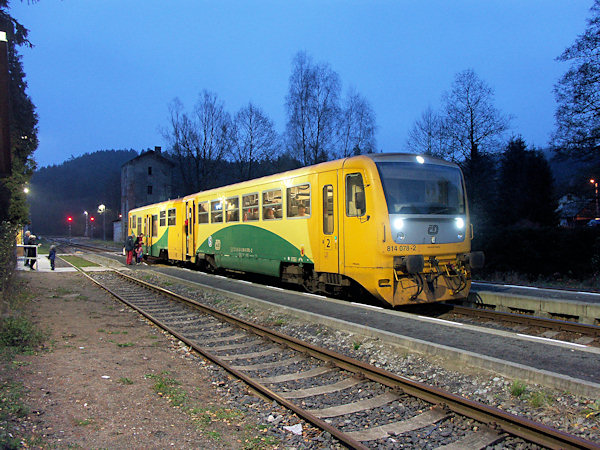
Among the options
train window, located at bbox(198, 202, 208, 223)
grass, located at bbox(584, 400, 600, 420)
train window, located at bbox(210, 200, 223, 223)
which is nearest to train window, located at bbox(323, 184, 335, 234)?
grass, located at bbox(584, 400, 600, 420)

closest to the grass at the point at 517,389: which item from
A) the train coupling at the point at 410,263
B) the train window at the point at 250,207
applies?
the train coupling at the point at 410,263

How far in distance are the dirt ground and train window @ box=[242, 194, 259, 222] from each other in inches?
209

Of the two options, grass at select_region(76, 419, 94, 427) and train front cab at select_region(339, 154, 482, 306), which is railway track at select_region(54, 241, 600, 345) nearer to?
train front cab at select_region(339, 154, 482, 306)

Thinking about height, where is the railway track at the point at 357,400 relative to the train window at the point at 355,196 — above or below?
below

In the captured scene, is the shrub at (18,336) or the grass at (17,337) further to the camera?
the shrub at (18,336)

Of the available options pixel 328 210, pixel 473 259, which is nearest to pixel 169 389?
pixel 328 210

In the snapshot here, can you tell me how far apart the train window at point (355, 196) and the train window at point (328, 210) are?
1.91 ft

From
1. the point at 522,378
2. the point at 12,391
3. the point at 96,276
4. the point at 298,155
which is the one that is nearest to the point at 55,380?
the point at 12,391

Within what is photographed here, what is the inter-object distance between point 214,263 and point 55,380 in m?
11.6

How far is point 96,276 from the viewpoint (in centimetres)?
1916

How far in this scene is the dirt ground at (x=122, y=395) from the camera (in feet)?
13.9

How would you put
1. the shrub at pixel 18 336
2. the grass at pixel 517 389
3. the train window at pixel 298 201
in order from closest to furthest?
the grass at pixel 517 389 < the shrub at pixel 18 336 < the train window at pixel 298 201

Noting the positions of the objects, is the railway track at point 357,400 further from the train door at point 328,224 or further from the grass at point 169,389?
the train door at point 328,224

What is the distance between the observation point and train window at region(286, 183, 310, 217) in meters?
11.0
